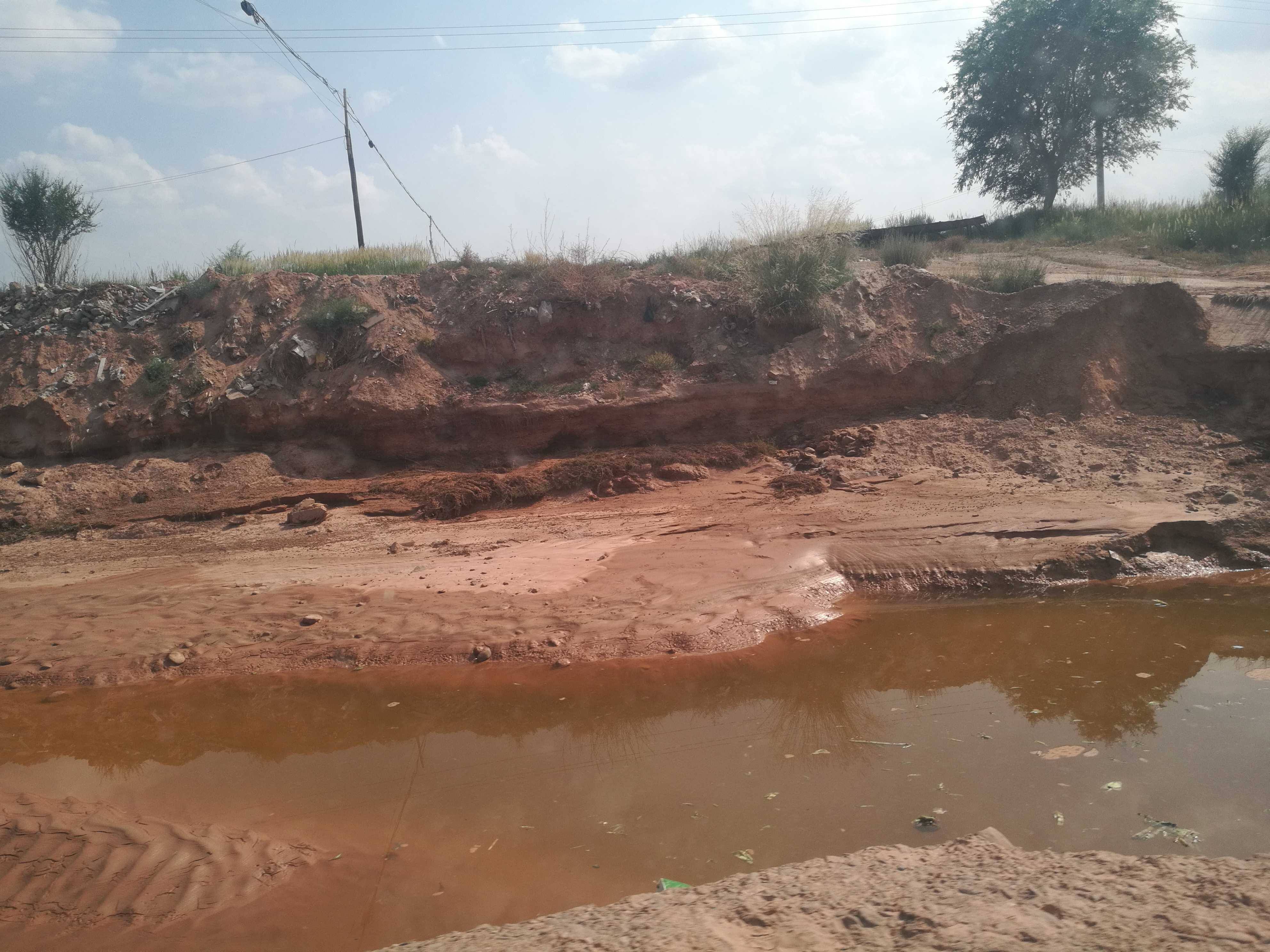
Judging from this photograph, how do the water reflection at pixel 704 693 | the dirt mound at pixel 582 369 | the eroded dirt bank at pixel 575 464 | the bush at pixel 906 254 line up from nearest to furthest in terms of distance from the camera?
1. the water reflection at pixel 704 693
2. the eroded dirt bank at pixel 575 464
3. the dirt mound at pixel 582 369
4. the bush at pixel 906 254

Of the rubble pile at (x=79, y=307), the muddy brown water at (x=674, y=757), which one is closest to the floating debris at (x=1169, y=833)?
the muddy brown water at (x=674, y=757)

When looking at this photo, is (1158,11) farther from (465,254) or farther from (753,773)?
(753,773)

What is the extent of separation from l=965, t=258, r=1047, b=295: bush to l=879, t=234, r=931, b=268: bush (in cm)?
110

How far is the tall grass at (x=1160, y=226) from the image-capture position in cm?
1619

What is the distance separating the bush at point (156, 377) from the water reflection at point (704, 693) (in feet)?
23.1

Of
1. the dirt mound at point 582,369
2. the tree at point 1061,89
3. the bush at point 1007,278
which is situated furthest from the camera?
the tree at point 1061,89

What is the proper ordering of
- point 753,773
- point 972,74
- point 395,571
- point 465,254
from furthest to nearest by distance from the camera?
1. point 972,74
2. point 465,254
3. point 395,571
4. point 753,773

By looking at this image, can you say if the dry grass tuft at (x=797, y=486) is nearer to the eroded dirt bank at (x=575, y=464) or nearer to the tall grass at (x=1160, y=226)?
the eroded dirt bank at (x=575, y=464)

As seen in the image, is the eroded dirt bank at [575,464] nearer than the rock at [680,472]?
Yes

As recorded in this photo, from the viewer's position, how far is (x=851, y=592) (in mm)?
7492

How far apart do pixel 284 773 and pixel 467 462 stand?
22.9ft

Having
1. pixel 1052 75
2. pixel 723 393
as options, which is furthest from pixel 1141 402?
pixel 1052 75

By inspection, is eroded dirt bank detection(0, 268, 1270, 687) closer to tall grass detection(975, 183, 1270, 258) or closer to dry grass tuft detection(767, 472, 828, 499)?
dry grass tuft detection(767, 472, 828, 499)

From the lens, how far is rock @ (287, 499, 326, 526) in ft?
32.5
